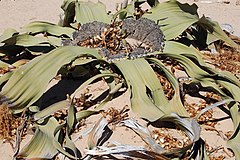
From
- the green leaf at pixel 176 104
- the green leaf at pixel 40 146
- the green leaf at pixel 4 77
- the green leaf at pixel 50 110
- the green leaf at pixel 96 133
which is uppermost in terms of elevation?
the green leaf at pixel 4 77

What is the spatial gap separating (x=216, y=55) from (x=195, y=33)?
22cm

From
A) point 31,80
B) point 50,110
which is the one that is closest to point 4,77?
point 31,80

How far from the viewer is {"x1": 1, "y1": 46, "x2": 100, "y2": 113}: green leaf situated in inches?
99.9

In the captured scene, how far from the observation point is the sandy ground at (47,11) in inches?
155

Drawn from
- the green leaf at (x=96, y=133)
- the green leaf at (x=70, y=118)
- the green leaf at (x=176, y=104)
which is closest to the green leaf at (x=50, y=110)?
the green leaf at (x=70, y=118)

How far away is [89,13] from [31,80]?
2.97 ft

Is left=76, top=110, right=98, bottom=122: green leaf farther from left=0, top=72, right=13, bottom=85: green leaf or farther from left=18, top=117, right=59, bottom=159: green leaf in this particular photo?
left=0, top=72, right=13, bottom=85: green leaf

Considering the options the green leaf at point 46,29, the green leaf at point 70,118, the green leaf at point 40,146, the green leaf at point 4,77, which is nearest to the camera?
the green leaf at point 40,146

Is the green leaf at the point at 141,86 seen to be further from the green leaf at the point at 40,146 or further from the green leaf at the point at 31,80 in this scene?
the green leaf at the point at 40,146

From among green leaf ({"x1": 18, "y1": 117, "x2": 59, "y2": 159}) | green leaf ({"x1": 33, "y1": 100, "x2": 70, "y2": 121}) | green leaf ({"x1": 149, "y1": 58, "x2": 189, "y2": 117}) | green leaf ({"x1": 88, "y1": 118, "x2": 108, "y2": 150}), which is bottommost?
green leaf ({"x1": 149, "y1": 58, "x2": 189, "y2": 117})

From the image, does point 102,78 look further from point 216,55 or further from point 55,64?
point 216,55

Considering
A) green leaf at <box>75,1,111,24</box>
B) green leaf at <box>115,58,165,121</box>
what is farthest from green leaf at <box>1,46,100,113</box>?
green leaf at <box>75,1,111,24</box>

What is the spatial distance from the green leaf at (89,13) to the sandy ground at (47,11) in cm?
69

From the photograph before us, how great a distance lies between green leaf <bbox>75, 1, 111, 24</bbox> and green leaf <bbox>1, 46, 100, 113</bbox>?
2.14 ft
